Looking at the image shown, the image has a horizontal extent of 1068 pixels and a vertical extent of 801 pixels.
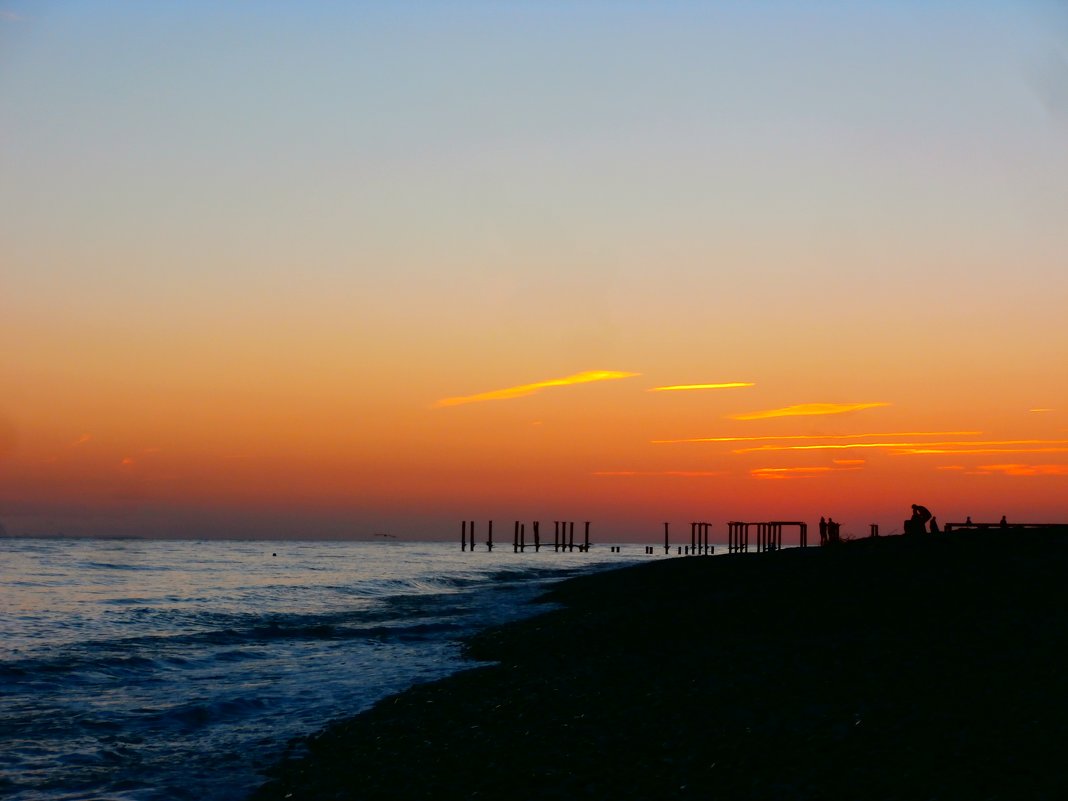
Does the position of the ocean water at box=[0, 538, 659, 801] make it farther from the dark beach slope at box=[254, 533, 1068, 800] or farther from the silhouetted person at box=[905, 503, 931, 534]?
the silhouetted person at box=[905, 503, 931, 534]

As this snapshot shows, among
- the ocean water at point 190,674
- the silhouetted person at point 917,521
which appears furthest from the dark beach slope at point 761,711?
the silhouetted person at point 917,521

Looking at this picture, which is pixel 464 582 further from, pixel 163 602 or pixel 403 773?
pixel 403 773

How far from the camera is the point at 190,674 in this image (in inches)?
882

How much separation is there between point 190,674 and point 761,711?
1532cm

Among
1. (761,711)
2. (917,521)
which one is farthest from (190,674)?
(917,521)

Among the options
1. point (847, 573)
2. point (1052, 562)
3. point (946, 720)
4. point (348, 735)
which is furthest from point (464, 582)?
point (946, 720)

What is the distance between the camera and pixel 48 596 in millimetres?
47031

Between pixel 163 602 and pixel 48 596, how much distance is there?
739 centimetres

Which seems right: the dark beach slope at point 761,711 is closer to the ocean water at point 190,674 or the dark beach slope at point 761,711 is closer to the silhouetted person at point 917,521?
the ocean water at point 190,674

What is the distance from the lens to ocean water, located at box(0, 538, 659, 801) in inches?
523

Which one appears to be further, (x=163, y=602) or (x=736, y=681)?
(x=163, y=602)

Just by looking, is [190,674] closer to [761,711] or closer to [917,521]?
[761,711]

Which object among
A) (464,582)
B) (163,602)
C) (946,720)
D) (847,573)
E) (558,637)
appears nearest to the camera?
(946,720)

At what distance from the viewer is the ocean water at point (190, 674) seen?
43.6ft
